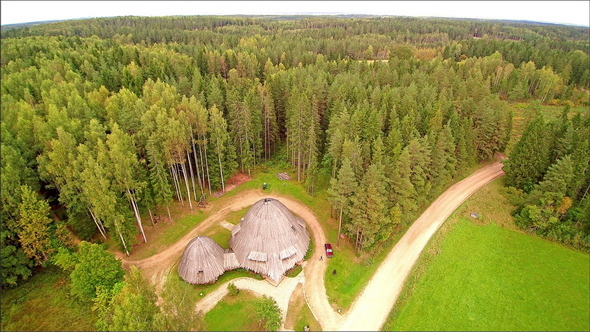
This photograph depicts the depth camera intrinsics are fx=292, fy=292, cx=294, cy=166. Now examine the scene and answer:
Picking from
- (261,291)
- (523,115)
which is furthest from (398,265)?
(523,115)

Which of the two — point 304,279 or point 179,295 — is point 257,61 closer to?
point 304,279

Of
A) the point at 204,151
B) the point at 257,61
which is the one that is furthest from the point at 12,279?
the point at 257,61

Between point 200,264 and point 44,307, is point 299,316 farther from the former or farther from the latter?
point 44,307

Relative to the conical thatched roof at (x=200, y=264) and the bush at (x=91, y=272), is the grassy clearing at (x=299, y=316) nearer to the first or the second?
the conical thatched roof at (x=200, y=264)

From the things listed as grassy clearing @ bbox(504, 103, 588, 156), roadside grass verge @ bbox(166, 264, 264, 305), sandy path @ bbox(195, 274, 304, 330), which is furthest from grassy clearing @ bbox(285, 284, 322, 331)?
grassy clearing @ bbox(504, 103, 588, 156)

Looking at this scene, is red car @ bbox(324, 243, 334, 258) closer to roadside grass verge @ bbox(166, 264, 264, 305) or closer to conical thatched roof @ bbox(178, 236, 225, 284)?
roadside grass verge @ bbox(166, 264, 264, 305)

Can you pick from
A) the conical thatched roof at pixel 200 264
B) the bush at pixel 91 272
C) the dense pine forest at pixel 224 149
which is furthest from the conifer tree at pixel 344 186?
the bush at pixel 91 272
